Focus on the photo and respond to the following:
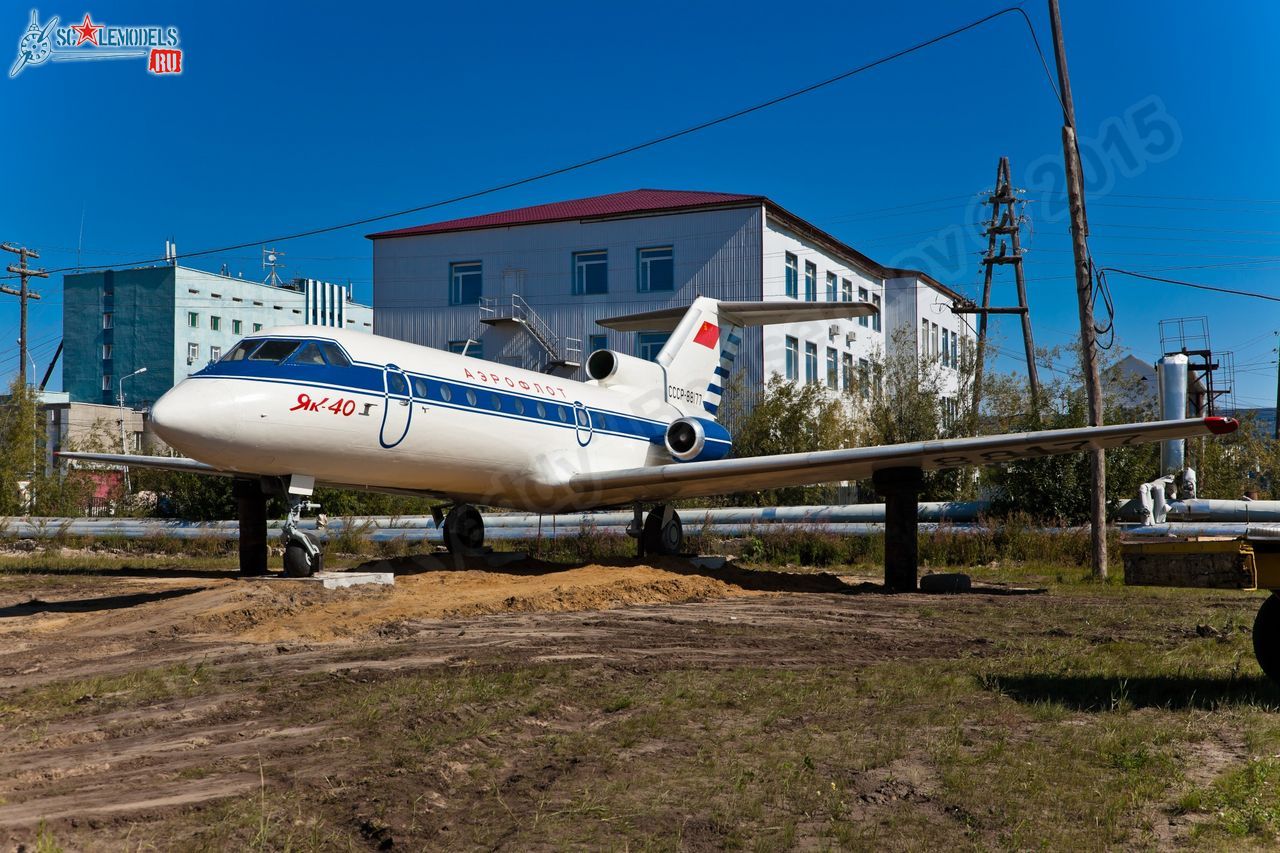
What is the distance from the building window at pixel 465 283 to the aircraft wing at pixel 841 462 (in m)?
27.4

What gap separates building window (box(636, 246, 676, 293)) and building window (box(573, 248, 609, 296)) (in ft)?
4.70

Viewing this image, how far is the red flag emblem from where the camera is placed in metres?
22.3

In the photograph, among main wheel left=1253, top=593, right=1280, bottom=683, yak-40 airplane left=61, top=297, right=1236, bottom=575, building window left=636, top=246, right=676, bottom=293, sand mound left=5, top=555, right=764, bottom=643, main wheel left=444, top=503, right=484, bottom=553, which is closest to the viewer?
main wheel left=1253, top=593, right=1280, bottom=683

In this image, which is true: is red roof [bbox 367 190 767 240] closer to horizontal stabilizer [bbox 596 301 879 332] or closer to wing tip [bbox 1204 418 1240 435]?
horizontal stabilizer [bbox 596 301 879 332]

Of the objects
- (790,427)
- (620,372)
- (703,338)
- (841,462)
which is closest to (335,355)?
(841,462)

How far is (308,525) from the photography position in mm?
26828

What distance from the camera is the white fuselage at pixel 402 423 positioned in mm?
12367

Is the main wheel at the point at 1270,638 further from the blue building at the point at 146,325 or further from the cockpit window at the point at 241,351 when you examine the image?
the blue building at the point at 146,325

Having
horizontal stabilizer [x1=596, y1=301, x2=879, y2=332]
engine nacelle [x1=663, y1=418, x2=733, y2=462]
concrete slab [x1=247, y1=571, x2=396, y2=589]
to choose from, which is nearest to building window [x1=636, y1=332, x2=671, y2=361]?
horizontal stabilizer [x1=596, y1=301, x2=879, y2=332]

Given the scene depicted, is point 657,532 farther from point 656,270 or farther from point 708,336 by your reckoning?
point 656,270

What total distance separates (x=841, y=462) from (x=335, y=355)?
24.3ft

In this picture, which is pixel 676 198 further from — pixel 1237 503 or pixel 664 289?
pixel 1237 503

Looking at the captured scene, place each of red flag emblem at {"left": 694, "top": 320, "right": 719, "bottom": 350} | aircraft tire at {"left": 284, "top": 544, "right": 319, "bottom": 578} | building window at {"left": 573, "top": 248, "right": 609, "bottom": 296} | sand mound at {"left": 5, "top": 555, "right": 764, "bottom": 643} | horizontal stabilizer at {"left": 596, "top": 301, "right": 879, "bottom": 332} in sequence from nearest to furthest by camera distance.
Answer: sand mound at {"left": 5, "top": 555, "right": 764, "bottom": 643}, aircraft tire at {"left": 284, "top": 544, "right": 319, "bottom": 578}, horizontal stabilizer at {"left": 596, "top": 301, "right": 879, "bottom": 332}, red flag emblem at {"left": 694, "top": 320, "right": 719, "bottom": 350}, building window at {"left": 573, "top": 248, "right": 609, "bottom": 296}

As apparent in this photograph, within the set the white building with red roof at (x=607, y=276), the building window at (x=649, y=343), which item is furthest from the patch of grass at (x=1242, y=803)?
the building window at (x=649, y=343)
